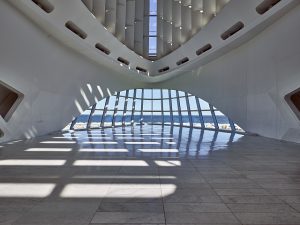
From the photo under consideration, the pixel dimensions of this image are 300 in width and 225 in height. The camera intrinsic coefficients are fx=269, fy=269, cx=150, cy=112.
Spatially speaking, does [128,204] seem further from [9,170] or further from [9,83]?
[9,83]

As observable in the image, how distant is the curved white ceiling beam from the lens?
40.1 feet

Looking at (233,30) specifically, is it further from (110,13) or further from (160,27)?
(160,27)

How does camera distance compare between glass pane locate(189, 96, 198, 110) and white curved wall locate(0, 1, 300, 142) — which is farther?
glass pane locate(189, 96, 198, 110)

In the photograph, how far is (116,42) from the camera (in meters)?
21.2

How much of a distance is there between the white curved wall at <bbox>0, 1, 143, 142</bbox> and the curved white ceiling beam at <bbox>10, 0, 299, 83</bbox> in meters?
0.61

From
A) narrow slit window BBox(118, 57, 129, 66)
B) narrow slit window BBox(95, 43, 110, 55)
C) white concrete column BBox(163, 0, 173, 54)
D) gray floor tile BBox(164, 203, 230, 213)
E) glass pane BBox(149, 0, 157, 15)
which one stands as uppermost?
glass pane BBox(149, 0, 157, 15)

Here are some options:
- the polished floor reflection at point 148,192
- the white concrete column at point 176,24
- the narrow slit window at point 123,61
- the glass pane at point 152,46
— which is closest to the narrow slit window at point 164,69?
the white concrete column at point 176,24

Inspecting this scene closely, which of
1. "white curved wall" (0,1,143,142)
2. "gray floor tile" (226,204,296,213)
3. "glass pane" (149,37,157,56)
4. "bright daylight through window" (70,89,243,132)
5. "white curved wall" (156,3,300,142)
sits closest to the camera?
"gray floor tile" (226,204,296,213)

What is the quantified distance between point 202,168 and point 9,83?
32.0 ft

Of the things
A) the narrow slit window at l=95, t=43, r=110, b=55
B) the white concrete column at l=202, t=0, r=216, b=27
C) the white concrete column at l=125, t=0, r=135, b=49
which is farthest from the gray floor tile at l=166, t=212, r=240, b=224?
the white concrete column at l=125, t=0, r=135, b=49

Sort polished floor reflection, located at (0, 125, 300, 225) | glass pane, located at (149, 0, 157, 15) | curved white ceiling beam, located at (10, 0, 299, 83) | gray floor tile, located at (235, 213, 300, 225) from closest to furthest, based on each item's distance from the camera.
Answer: gray floor tile, located at (235, 213, 300, 225)
polished floor reflection, located at (0, 125, 300, 225)
curved white ceiling beam, located at (10, 0, 299, 83)
glass pane, located at (149, 0, 157, 15)

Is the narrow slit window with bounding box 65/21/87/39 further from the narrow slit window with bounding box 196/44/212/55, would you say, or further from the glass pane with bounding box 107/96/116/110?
the glass pane with bounding box 107/96/116/110

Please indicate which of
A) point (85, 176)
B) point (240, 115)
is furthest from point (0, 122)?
point (240, 115)

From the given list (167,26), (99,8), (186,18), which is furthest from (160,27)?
(99,8)
